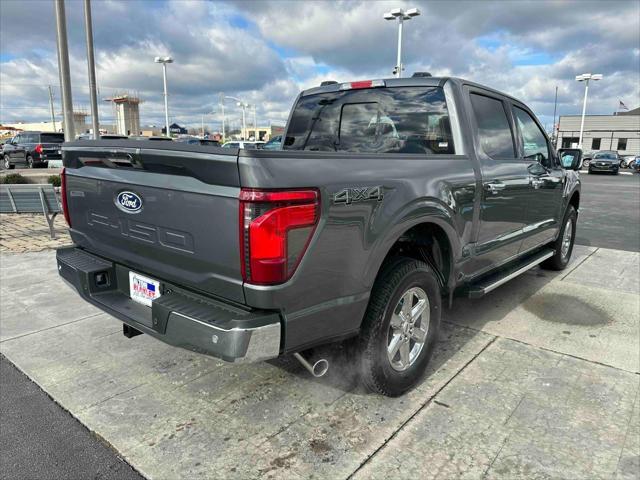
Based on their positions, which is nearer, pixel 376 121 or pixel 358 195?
pixel 358 195

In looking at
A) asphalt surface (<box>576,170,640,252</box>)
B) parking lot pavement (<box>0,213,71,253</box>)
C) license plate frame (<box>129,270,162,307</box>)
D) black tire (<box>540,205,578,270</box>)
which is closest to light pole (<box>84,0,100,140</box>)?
Answer: parking lot pavement (<box>0,213,71,253</box>)

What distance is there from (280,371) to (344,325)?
106 centimetres

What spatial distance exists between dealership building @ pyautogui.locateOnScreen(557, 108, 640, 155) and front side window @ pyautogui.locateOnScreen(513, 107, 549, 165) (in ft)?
201

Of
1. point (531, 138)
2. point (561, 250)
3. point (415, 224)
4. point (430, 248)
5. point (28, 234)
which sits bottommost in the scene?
point (28, 234)

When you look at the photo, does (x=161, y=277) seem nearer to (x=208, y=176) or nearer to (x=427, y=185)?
(x=208, y=176)

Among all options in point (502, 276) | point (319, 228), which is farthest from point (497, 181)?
point (319, 228)

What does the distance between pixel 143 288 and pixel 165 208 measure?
60 centimetres

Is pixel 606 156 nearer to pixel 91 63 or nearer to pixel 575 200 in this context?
pixel 575 200

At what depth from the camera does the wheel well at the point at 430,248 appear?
3.02m

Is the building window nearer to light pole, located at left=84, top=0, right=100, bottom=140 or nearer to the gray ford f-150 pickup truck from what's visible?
light pole, located at left=84, top=0, right=100, bottom=140

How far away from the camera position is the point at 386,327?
2.70 m

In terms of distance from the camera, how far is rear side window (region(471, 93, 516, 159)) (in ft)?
12.2

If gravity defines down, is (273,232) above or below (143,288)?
above

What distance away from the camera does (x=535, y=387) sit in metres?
3.12
